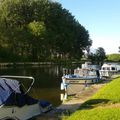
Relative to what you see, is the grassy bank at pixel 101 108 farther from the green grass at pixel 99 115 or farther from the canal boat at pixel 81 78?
the canal boat at pixel 81 78

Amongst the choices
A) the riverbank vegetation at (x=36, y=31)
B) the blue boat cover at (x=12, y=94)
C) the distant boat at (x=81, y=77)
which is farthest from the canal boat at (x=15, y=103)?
the riverbank vegetation at (x=36, y=31)

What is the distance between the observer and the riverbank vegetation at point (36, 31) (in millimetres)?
97688

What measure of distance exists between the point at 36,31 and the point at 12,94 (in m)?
85.2

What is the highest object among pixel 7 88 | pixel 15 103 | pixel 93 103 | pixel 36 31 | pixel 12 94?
pixel 36 31

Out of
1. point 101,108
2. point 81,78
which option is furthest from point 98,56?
point 101,108

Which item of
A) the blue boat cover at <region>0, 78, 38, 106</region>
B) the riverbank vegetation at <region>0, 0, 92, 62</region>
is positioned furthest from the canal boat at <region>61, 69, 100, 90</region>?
the riverbank vegetation at <region>0, 0, 92, 62</region>

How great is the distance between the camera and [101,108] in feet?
69.2

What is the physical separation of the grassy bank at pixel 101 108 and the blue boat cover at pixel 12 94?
2.34 m

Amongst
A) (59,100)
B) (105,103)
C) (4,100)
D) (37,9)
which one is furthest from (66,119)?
(37,9)

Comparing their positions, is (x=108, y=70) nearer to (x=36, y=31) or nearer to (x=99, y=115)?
(x=99, y=115)

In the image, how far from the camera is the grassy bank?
17.7 m

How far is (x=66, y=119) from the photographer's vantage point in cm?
1895

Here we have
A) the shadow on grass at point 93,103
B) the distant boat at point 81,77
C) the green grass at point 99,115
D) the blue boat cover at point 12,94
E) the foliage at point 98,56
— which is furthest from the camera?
the foliage at point 98,56

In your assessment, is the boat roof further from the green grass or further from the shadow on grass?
the shadow on grass
